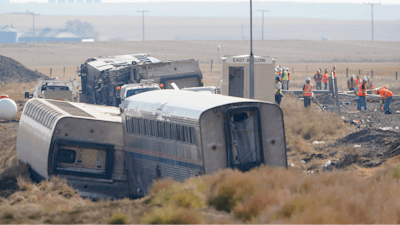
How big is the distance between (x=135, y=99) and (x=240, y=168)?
3.60 m

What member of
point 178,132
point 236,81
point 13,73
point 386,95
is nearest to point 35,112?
point 178,132

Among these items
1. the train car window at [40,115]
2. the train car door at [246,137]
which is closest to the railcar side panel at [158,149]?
the train car door at [246,137]

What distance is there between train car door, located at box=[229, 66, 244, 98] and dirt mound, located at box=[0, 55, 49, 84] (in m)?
29.5

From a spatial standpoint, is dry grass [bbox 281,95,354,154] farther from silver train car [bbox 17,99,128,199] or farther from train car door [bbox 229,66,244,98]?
silver train car [bbox 17,99,128,199]

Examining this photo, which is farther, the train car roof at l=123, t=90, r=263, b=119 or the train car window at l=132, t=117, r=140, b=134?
the train car window at l=132, t=117, r=140, b=134

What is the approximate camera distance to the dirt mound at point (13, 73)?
1957 inches

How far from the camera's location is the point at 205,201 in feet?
27.8

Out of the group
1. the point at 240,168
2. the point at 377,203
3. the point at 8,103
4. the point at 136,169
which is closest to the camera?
the point at 377,203

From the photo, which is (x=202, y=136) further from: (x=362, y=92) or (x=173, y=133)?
(x=362, y=92)

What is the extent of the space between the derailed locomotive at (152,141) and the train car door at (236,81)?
1022 centimetres

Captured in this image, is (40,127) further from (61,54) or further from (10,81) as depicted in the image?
(61,54)

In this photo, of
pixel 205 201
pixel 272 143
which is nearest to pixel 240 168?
pixel 272 143

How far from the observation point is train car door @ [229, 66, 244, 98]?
2427 cm

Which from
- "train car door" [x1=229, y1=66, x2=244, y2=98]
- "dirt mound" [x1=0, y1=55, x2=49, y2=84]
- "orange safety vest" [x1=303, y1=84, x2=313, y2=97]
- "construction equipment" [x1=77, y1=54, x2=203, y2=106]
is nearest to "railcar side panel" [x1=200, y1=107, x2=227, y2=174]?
"train car door" [x1=229, y1=66, x2=244, y2=98]
